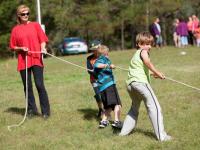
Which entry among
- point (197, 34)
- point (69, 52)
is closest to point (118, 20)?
point (69, 52)

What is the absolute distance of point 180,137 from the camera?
764 cm

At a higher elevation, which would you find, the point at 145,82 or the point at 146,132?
the point at 145,82

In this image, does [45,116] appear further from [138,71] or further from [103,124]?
[138,71]

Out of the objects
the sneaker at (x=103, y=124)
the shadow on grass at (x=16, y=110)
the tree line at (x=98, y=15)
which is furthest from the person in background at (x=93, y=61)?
the tree line at (x=98, y=15)

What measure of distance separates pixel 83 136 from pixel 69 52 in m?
29.3

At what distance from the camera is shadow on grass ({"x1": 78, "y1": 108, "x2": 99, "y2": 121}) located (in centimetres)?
955

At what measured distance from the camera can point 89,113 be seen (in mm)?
9992

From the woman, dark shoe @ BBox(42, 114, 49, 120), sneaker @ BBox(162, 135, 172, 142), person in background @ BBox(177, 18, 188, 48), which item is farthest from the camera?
person in background @ BBox(177, 18, 188, 48)

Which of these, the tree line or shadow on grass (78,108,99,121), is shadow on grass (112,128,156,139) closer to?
shadow on grass (78,108,99,121)

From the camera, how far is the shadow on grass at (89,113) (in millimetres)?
9552

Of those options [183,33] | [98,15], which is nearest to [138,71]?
[183,33]

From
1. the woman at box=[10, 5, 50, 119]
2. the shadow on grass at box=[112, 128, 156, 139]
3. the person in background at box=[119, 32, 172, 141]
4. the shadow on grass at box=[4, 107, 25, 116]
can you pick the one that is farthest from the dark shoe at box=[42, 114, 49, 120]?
the person in background at box=[119, 32, 172, 141]

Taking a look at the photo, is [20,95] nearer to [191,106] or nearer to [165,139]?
[191,106]

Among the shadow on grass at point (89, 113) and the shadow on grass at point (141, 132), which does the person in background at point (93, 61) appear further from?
the shadow on grass at point (141, 132)
